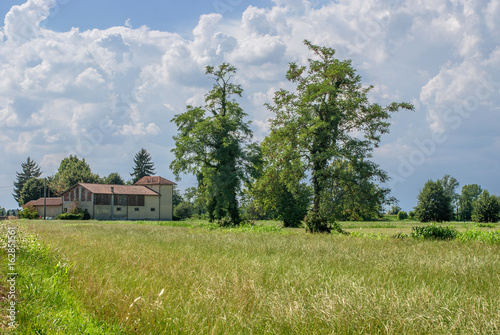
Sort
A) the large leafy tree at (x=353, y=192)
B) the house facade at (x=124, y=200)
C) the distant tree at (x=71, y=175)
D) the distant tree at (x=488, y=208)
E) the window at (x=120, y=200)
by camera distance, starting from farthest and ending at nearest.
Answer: the distant tree at (x=71, y=175) < the window at (x=120, y=200) < the house facade at (x=124, y=200) < the distant tree at (x=488, y=208) < the large leafy tree at (x=353, y=192)

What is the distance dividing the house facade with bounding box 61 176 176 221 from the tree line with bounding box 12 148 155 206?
20.6 meters

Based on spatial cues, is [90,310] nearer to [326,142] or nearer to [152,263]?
[152,263]

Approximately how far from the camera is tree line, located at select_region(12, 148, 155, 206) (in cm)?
9312

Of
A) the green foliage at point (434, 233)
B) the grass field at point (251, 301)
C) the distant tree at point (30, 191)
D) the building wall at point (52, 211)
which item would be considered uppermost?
the distant tree at point (30, 191)

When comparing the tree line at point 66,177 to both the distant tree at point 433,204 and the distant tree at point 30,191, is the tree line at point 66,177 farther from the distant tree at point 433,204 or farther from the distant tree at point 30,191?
the distant tree at point 433,204

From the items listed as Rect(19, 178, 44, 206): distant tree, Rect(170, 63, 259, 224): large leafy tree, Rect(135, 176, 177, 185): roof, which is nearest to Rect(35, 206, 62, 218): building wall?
Rect(19, 178, 44, 206): distant tree

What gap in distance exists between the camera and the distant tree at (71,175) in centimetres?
9206

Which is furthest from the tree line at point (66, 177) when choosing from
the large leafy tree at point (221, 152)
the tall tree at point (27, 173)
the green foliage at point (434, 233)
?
the green foliage at point (434, 233)

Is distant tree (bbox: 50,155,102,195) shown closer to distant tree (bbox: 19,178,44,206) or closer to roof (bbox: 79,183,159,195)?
distant tree (bbox: 19,178,44,206)

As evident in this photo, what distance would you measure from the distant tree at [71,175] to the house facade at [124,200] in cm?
1916

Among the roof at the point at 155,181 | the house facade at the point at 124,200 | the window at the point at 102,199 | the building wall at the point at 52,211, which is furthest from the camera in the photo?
the building wall at the point at 52,211

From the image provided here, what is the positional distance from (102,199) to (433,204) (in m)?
57.2

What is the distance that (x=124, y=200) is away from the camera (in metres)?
71.8

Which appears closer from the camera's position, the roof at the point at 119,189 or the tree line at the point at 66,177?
the roof at the point at 119,189
